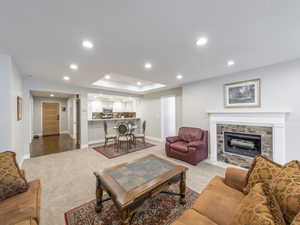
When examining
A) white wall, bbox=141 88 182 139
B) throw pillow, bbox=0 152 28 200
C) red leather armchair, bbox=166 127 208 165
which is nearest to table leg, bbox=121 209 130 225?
throw pillow, bbox=0 152 28 200

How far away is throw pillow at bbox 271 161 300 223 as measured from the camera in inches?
31.7

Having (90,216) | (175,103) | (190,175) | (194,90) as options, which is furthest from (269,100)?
(90,216)

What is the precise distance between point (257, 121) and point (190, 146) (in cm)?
167

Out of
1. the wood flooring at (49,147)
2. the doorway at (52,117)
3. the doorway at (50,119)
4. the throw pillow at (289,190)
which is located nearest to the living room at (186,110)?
the throw pillow at (289,190)

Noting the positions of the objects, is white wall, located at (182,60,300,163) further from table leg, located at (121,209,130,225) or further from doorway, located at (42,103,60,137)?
doorway, located at (42,103,60,137)

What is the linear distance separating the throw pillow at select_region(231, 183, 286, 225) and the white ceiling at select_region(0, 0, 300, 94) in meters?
1.71

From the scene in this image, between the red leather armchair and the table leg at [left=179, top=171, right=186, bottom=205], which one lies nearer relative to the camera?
the table leg at [left=179, top=171, right=186, bottom=205]

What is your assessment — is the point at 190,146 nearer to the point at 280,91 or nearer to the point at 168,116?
the point at 280,91

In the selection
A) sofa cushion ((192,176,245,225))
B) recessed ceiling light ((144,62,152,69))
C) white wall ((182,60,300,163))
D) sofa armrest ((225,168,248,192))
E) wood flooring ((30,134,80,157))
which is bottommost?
wood flooring ((30,134,80,157))

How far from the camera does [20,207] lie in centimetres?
119

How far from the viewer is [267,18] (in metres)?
1.40

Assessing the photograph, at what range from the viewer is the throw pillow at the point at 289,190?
0.80 metres

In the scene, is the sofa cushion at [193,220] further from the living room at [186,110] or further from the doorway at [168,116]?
the doorway at [168,116]

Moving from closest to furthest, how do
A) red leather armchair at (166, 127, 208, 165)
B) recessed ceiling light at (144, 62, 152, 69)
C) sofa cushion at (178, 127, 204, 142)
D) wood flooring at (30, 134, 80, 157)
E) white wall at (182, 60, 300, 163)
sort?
white wall at (182, 60, 300, 163)
recessed ceiling light at (144, 62, 152, 69)
red leather armchair at (166, 127, 208, 165)
sofa cushion at (178, 127, 204, 142)
wood flooring at (30, 134, 80, 157)
